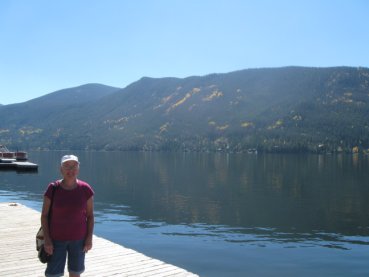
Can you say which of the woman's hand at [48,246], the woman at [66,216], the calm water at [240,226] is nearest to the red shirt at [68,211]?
the woman at [66,216]

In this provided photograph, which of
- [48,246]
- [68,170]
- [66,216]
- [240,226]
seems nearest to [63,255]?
[48,246]

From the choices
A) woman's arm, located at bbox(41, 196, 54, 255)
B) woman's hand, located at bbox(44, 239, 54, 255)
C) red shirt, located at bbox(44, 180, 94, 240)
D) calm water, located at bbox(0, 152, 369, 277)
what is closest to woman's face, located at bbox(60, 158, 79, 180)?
red shirt, located at bbox(44, 180, 94, 240)

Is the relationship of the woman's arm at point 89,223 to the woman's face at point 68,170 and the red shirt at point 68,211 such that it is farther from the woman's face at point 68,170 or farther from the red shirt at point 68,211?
the woman's face at point 68,170

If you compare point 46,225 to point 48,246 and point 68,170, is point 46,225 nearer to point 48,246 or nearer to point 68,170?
point 48,246

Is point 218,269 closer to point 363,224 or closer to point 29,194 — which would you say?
point 363,224

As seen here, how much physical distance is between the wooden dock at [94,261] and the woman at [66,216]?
344 centimetres

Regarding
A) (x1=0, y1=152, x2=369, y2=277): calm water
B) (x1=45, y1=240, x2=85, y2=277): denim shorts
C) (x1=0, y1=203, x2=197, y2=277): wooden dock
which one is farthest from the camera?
(x1=0, y1=152, x2=369, y2=277): calm water

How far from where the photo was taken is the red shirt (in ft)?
23.5

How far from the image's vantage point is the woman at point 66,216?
7191 millimetres

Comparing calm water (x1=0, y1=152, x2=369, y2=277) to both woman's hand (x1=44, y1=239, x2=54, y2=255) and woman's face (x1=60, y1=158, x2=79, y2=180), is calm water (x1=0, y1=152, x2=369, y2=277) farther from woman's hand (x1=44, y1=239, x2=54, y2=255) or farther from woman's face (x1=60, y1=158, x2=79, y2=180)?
woman's face (x1=60, y1=158, x2=79, y2=180)

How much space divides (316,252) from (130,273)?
11943 millimetres

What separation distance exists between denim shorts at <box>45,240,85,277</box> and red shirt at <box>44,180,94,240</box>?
0.42ft

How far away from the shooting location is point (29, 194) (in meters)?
41.5

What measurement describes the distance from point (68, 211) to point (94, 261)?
5301mm
